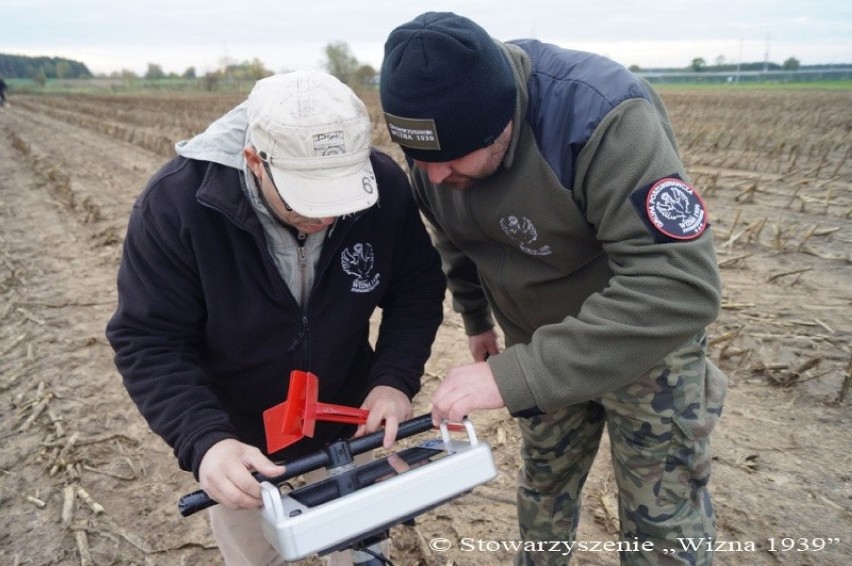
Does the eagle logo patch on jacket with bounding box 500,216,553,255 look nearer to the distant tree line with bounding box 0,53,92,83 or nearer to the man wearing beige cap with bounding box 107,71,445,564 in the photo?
the man wearing beige cap with bounding box 107,71,445,564

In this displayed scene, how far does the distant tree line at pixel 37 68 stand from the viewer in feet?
302

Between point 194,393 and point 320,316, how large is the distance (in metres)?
0.42

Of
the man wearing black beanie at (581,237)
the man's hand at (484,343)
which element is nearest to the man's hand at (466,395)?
the man wearing black beanie at (581,237)

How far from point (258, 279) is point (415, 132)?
2.03 feet

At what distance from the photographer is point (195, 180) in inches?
65.2

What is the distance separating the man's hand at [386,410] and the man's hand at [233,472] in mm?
322

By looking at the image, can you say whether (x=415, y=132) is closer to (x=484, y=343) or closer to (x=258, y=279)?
(x=258, y=279)

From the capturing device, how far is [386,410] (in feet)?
6.06

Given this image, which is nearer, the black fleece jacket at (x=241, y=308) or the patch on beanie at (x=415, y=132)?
the patch on beanie at (x=415, y=132)

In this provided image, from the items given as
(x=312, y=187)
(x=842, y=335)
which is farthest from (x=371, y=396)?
(x=842, y=335)

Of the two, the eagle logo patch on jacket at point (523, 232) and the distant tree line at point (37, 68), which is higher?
the distant tree line at point (37, 68)

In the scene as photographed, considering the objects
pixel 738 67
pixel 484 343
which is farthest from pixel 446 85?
pixel 738 67

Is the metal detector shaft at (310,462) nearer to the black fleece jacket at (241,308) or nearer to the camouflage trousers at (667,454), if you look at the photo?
the black fleece jacket at (241,308)

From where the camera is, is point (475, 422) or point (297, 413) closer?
point (297, 413)
